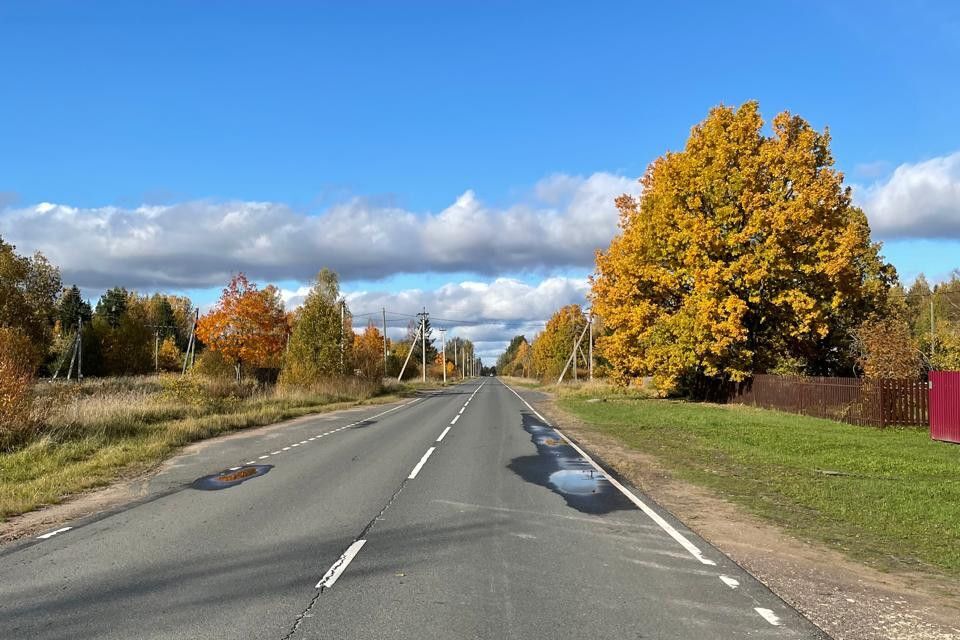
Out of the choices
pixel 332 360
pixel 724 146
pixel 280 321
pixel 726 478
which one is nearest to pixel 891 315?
pixel 724 146

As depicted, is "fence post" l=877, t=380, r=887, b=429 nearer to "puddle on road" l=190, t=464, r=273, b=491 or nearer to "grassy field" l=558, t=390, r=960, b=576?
"grassy field" l=558, t=390, r=960, b=576

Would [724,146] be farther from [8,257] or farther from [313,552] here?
[8,257]

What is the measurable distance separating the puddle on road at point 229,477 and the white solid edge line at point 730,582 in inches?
322

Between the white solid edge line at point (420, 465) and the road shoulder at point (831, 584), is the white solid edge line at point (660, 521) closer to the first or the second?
the road shoulder at point (831, 584)

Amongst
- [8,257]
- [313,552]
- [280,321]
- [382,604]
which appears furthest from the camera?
[280,321]

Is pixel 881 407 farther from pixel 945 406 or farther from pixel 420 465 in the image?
pixel 420 465

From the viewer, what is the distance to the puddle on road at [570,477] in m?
9.71

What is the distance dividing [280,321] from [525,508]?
51.9 m

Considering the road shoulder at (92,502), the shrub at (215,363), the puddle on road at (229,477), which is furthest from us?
the shrub at (215,363)

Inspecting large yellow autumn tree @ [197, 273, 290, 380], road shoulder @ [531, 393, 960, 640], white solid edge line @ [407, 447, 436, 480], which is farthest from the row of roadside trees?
road shoulder @ [531, 393, 960, 640]

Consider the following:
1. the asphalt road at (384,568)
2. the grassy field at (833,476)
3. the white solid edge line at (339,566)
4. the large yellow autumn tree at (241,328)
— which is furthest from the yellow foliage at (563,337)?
the white solid edge line at (339,566)

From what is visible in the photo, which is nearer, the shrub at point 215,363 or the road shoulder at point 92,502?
the road shoulder at point 92,502

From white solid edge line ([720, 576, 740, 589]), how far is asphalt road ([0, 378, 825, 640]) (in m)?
0.02

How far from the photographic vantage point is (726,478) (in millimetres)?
12188
